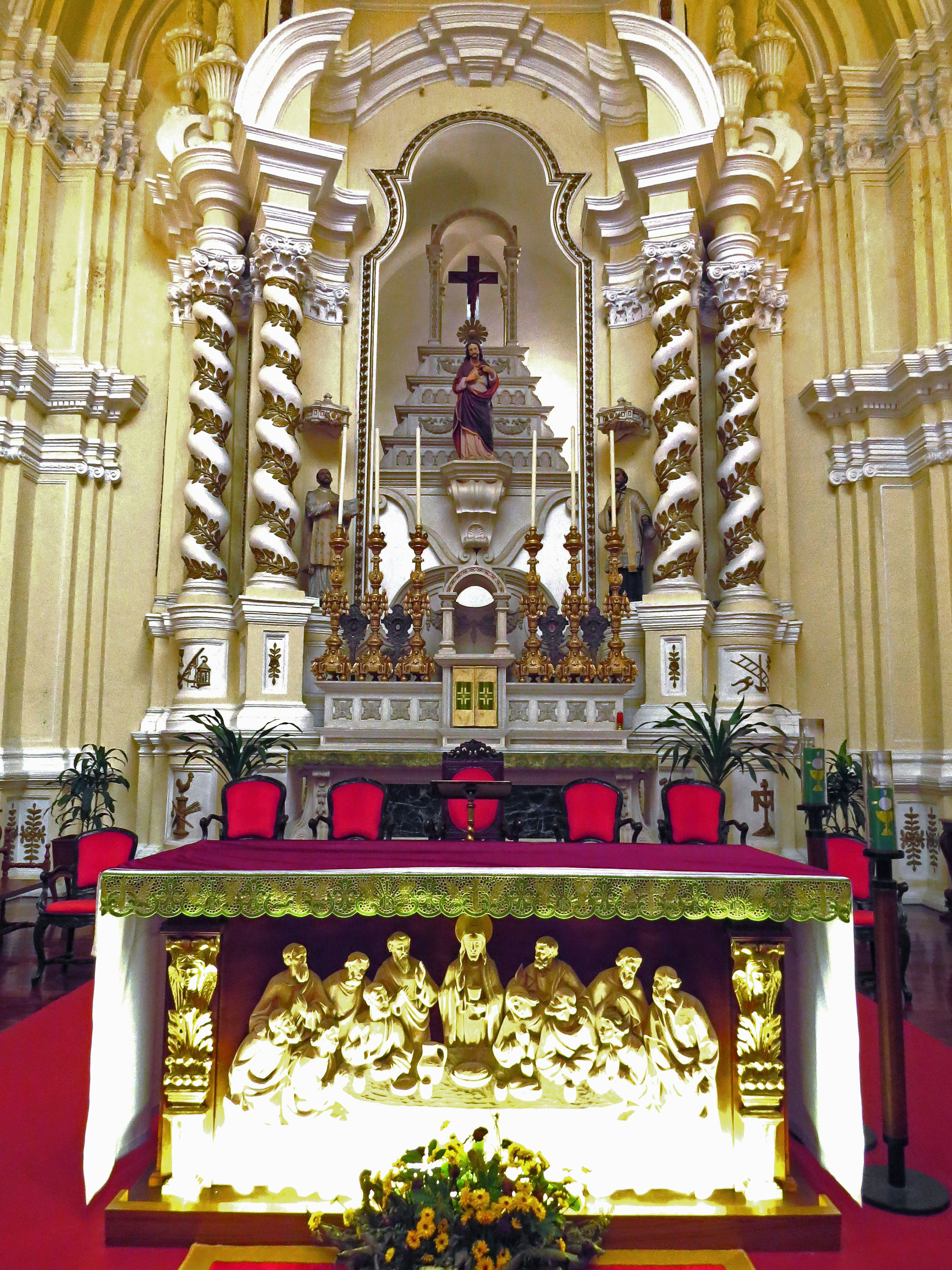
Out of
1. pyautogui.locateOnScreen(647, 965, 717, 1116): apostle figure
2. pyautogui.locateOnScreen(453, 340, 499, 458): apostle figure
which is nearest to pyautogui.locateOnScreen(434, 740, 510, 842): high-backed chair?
pyautogui.locateOnScreen(647, 965, 717, 1116): apostle figure

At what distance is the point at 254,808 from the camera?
667 centimetres

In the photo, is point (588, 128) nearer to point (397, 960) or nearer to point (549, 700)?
point (549, 700)

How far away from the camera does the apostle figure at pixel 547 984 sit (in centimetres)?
284

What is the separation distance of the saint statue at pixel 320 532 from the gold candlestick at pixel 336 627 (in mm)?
1032

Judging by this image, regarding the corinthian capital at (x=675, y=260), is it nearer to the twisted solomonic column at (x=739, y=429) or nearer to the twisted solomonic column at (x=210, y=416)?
the twisted solomonic column at (x=739, y=429)

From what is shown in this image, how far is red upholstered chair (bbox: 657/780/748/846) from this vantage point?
6516mm

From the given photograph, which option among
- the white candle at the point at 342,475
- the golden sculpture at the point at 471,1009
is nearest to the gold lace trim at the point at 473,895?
the golden sculpture at the point at 471,1009

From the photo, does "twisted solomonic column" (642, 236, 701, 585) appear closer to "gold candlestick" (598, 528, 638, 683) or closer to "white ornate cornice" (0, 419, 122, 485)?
"gold candlestick" (598, 528, 638, 683)

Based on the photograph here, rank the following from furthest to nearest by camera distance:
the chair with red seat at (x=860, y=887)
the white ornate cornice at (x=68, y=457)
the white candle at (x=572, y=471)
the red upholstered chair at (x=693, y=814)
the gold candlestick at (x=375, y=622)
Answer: the white ornate cornice at (x=68, y=457) < the white candle at (x=572, y=471) < the gold candlestick at (x=375, y=622) < the red upholstered chair at (x=693, y=814) < the chair with red seat at (x=860, y=887)

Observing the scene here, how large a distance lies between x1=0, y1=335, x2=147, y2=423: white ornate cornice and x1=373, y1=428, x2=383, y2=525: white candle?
2.37 m

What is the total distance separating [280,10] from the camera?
980 centimetres

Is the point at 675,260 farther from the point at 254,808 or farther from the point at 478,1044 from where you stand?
the point at 478,1044

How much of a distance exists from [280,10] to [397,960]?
398 inches

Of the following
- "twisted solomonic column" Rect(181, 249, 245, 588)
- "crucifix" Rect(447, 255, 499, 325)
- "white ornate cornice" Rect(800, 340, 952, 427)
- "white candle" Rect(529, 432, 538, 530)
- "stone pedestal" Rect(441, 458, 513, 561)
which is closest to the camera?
"white candle" Rect(529, 432, 538, 530)
